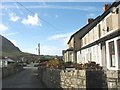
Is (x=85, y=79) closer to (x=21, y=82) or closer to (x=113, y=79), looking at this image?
(x=113, y=79)

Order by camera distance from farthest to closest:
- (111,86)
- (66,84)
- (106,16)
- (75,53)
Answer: (75,53)
(106,16)
(66,84)
(111,86)

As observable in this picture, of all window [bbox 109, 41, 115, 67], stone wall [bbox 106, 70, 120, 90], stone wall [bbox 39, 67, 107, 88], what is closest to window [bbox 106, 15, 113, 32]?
window [bbox 109, 41, 115, 67]

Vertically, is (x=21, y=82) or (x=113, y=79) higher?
(x=113, y=79)

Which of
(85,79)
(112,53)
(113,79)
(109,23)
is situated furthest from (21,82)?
(113,79)

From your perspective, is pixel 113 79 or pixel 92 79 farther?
pixel 92 79

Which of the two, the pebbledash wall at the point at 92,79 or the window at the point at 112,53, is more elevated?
the window at the point at 112,53

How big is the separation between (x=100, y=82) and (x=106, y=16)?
13.2 metres

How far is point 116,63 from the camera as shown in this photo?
614 inches

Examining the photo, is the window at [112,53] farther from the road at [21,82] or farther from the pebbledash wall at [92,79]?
the road at [21,82]

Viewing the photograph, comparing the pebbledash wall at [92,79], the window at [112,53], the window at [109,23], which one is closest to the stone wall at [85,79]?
the pebbledash wall at [92,79]

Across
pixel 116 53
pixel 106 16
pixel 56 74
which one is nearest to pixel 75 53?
pixel 106 16

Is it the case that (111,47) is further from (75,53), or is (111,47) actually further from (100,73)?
(75,53)

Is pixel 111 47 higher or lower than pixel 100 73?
higher

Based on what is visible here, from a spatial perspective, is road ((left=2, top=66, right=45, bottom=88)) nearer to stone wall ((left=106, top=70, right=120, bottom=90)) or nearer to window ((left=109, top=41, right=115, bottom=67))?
window ((left=109, top=41, right=115, bottom=67))
